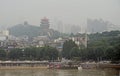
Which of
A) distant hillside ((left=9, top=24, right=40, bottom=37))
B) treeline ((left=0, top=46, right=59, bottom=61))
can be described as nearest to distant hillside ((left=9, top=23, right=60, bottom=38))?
distant hillside ((left=9, top=24, right=40, bottom=37))

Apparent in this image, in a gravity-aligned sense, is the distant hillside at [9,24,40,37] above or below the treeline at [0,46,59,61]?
above

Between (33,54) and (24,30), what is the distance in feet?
321

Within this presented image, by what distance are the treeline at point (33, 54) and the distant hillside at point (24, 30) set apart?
8331 cm

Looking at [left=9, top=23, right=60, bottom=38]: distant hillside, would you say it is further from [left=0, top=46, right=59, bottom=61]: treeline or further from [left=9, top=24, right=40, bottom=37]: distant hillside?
[left=0, top=46, right=59, bottom=61]: treeline

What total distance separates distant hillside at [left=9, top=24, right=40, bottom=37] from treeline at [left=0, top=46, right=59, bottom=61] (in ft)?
273

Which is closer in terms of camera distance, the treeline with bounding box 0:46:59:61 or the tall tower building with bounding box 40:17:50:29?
the treeline with bounding box 0:46:59:61

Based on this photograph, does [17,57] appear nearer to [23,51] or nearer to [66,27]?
[23,51]

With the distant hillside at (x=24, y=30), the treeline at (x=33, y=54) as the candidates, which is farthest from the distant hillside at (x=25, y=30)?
the treeline at (x=33, y=54)

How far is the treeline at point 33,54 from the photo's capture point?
2119 inches

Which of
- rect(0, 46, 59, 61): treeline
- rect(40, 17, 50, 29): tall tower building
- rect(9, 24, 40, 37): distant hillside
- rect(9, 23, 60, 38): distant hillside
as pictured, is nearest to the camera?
rect(0, 46, 59, 61): treeline

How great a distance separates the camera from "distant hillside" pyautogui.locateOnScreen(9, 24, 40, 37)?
14377 centimetres

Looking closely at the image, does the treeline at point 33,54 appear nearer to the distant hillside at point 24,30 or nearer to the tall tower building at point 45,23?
the tall tower building at point 45,23

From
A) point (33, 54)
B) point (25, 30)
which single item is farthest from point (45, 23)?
point (33, 54)

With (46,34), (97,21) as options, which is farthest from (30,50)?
(97,21)
